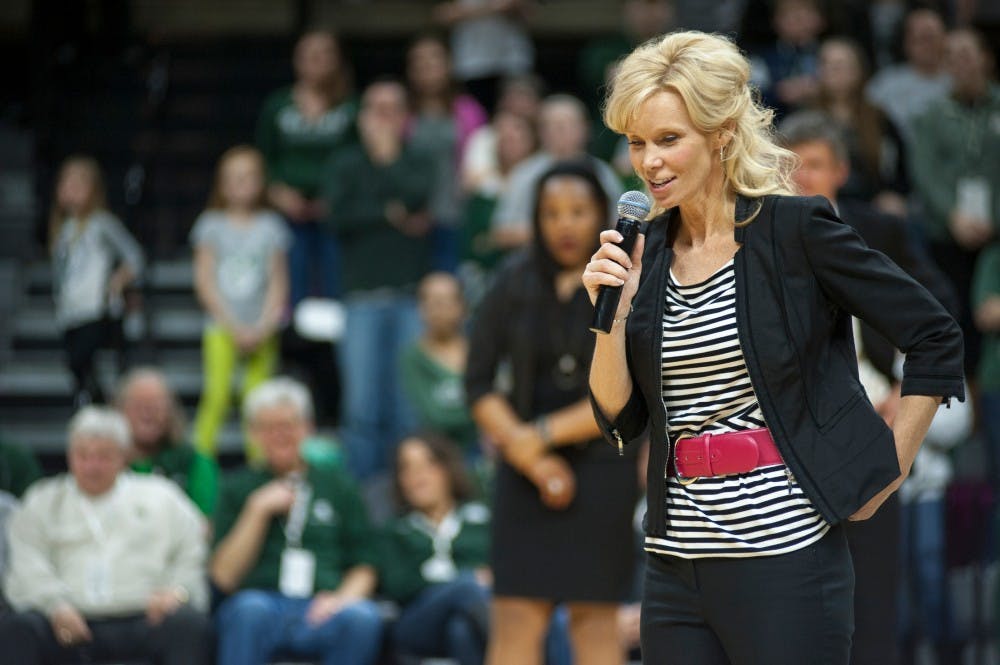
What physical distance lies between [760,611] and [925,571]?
4.19 metres

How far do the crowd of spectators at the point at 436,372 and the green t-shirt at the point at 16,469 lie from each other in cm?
1

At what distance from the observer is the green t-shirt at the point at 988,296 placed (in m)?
7.72

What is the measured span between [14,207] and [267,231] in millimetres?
3340

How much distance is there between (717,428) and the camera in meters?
2.83

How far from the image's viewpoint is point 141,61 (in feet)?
36.0

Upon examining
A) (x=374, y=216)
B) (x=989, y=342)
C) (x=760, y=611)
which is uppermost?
(x=374, y=216)

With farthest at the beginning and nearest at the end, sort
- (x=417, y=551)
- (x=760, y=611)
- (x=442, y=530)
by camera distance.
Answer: (x=442, y=530), (x=417, y=551), (x=760, y=611)

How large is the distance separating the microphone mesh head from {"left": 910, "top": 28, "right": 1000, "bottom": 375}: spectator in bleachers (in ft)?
18.8

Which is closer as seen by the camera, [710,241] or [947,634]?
[710,241]

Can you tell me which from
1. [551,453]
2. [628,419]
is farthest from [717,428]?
[551,453]

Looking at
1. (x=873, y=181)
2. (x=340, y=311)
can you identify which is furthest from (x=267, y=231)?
(x=873, y=181)

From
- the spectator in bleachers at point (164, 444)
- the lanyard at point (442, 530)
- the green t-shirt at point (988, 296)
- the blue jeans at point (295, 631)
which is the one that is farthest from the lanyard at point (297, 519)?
the green t-shirt at point (988, 296)

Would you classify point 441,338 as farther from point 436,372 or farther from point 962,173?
point 962,173

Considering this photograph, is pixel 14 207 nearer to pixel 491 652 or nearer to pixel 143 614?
pixel 143 614
